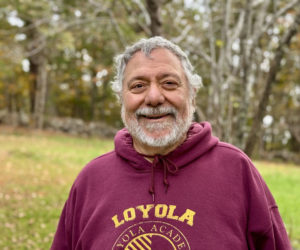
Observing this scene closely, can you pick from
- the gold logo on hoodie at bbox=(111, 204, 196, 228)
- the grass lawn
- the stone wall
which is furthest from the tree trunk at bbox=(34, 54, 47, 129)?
the gold logo on hoodie at bbox=(111, 204, 196, 228)

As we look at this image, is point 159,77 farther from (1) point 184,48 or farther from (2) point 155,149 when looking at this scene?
(1) point 184,48

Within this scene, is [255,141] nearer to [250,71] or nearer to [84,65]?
[250,71]

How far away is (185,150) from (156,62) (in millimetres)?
506

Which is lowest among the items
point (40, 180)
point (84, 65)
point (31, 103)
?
point (40, 180)

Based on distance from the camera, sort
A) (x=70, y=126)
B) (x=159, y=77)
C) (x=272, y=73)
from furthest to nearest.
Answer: (x=70, y=126) → (x=272, y=73) → (x=159, y=77)

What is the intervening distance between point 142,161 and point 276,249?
32.5 inches

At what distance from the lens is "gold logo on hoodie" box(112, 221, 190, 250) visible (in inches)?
73.6

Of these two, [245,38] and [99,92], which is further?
[99,92]

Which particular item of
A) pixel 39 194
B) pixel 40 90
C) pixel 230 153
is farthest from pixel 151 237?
pixel 40 90

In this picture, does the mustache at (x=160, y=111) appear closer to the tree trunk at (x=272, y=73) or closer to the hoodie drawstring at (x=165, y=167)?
the hoodie drawstring at (x=165, y=167)

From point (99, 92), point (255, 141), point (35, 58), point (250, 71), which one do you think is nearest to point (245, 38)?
point (250, 71)

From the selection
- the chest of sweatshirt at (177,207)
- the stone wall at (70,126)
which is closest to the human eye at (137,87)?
the chest of sweatshirt at (177,207)

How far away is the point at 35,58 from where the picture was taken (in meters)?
22.9

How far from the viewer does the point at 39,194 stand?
8.64 meters
